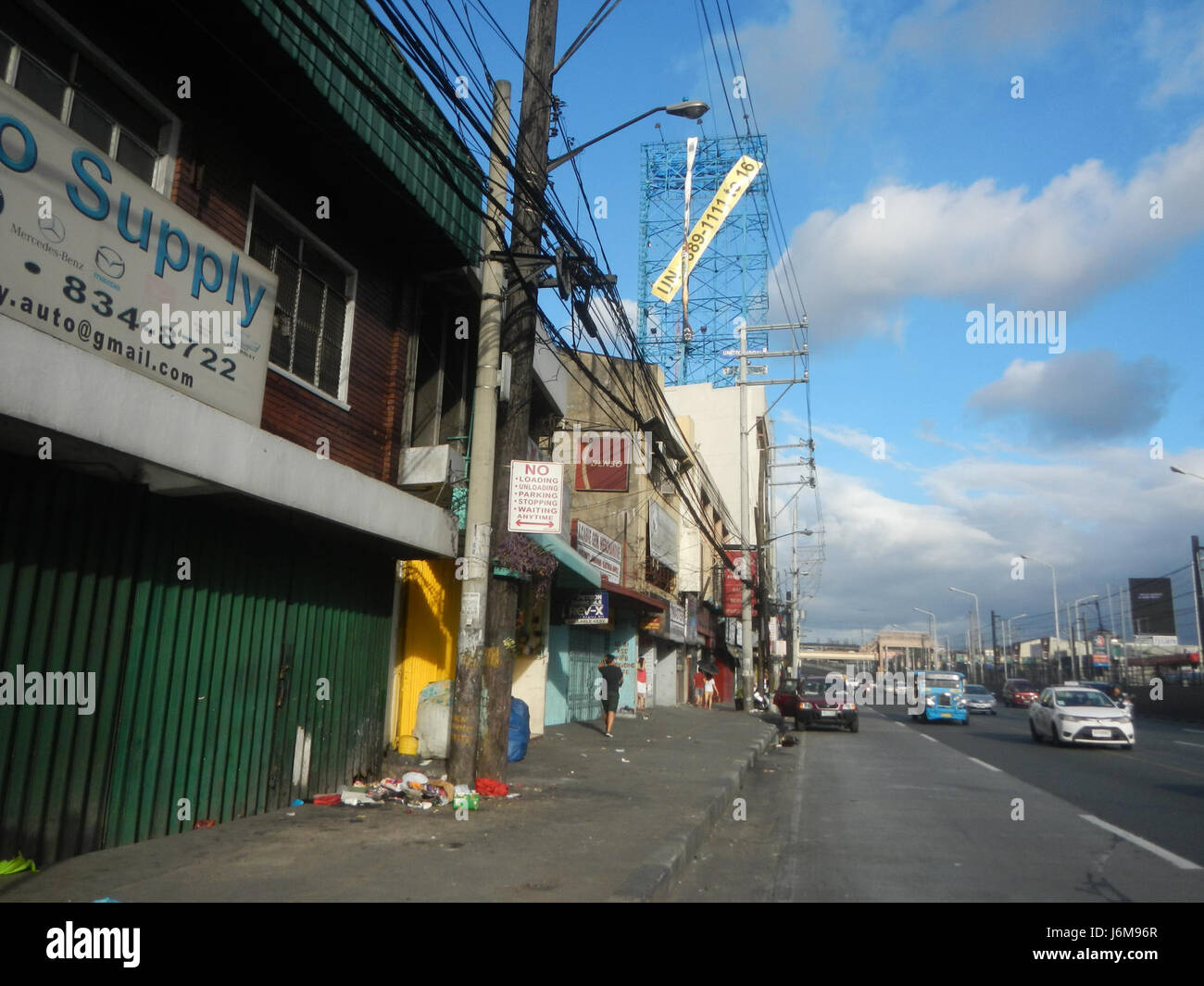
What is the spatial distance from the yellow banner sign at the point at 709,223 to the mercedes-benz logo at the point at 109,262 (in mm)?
34483

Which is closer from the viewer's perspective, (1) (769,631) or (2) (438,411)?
(2) (438,411)

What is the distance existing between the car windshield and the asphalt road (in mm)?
3438

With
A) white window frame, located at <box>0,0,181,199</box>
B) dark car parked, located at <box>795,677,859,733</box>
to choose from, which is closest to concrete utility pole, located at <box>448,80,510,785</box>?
white window frame, located at <box>0,0,181,199</box>

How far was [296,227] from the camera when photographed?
29.0 ft

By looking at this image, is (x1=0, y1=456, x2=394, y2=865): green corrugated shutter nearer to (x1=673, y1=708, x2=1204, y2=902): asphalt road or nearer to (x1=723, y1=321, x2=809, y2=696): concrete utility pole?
(x1=673, y1=708, x2=1204, y2=902): asphalt road

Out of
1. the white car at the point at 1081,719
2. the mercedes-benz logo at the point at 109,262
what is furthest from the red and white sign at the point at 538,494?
the white car at the point at 1081,719

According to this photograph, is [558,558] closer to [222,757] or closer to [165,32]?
[222,757]

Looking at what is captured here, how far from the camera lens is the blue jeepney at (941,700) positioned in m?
30.5

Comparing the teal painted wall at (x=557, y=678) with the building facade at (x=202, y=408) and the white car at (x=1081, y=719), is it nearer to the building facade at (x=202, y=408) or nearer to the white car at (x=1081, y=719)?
the building facade at (x=202, y=408)

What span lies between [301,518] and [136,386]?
2.51 meters


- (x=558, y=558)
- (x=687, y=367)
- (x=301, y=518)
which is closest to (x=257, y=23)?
(x=301, y=518)

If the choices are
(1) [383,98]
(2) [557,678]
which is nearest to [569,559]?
(2) [557,678]

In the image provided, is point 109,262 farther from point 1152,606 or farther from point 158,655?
point 1152,606
